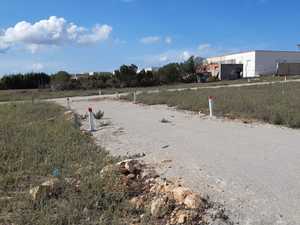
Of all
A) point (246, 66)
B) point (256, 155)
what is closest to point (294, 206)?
point (256, 155)

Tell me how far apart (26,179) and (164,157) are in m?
3.31

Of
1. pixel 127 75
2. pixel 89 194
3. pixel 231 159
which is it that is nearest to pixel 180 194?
pixel 89 194

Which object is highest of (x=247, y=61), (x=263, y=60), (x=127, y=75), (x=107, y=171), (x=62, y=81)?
(x=263, y=60)

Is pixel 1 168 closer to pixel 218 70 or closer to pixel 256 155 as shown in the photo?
pixel 256 155

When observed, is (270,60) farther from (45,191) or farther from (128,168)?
(45,191)

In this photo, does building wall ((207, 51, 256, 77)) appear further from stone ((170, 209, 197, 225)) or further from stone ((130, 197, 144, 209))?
stone ((170, 209, 197, 225))

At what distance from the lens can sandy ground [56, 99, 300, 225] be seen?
17.9 feet

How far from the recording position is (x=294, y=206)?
17.5 feet

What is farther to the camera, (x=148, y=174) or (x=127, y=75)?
(x=127, y=75)

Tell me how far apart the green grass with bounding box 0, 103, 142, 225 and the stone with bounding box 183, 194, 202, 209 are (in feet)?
2.66

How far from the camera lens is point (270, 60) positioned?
98125 mm

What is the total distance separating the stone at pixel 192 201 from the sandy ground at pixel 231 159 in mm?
419

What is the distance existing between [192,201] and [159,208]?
1.65 ft

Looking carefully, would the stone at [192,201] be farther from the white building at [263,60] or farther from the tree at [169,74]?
the white building at [263,60]
